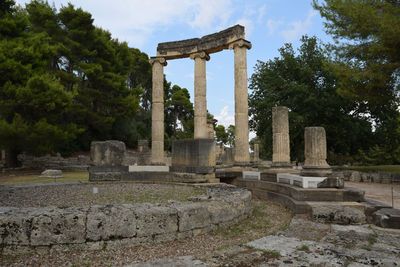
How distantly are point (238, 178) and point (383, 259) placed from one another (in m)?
8.67

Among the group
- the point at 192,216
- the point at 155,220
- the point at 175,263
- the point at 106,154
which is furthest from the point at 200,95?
the point at 175,263

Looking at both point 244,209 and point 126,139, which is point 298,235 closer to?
point 244,209

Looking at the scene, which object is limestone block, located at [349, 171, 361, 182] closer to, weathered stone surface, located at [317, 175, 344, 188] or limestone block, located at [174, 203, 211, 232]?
weathered stone surface, located at [317, 175, 344, 188]

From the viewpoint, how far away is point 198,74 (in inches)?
630

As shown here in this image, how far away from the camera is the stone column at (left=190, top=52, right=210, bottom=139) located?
15.6 meters

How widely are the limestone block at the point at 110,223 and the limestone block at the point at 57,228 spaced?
119 millimetres

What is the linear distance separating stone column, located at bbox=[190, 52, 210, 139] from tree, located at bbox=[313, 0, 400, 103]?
22.5ft

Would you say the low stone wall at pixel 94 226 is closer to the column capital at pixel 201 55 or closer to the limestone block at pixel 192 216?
the limestone block at pixel 192 216

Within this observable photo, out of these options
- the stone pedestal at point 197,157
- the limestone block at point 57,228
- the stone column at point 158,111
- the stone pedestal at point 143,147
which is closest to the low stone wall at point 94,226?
the limestone block at point 57,228

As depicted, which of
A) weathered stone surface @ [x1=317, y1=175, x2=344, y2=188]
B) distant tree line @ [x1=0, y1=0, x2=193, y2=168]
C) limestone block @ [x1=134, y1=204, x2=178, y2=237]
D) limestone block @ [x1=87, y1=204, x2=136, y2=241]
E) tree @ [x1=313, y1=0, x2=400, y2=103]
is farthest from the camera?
distant tree line @ [x1=0, y1=0, x2=193, y2=168]

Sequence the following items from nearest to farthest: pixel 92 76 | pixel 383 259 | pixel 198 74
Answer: pixel 383 259, pixel 198 74, pixel 92 76

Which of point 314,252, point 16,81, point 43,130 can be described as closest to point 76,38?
point 16,81

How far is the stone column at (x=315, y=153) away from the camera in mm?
7906

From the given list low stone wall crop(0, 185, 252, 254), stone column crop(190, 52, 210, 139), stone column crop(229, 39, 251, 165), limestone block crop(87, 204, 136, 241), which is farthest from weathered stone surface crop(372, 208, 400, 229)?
stone column crop(190, 52, 210, 139)
